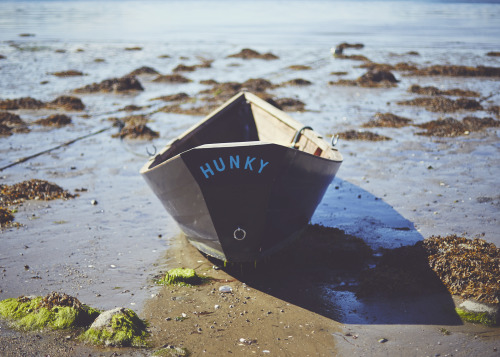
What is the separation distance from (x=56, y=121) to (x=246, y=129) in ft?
27.2

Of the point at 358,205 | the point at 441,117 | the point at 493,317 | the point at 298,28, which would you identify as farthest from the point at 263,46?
the point at 493,317

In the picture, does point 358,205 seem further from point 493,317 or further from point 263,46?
point 263,46

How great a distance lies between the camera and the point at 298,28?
5509 cm

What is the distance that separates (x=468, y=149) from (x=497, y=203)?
12.3ft

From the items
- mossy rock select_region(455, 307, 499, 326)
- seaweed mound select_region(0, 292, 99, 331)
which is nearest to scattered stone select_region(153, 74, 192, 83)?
seaweed mound select_region(0, 292, 99, 331)

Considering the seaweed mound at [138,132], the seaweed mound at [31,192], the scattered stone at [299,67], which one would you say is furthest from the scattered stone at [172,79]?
the seaweed mound at [31,192]

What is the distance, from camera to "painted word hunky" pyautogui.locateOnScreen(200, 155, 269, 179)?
607 centimetres

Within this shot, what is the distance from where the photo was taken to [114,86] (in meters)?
21.9

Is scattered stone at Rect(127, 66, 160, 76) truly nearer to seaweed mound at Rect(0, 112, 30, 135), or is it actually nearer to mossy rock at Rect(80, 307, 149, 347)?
seaweed mound at Rect(0, 112, 30, 135)

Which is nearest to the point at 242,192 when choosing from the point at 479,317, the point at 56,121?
the point at 479,317

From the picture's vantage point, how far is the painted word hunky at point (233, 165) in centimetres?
607

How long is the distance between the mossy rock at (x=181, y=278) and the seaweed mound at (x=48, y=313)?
1224 mm

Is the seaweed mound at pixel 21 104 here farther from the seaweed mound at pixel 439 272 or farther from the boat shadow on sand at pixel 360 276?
the seaweed mound at pixel 439 272

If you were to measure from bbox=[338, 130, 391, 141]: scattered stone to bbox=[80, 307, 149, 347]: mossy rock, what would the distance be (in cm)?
973
